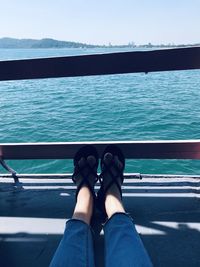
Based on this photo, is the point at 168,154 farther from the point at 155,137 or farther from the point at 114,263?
the point at 155,137

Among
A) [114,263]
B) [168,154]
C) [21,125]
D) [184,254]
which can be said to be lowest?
[21,125]

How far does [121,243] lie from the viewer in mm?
1562

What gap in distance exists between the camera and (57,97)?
75.4 feet

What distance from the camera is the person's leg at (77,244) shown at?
57.1 inches

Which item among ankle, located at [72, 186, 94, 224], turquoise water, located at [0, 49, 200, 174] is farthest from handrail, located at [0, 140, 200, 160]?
turquoise water, located at [0, 49, 200, 174]

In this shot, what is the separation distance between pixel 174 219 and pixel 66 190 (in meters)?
1.00

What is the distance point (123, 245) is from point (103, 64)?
116cm

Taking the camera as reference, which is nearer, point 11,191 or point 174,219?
point 174,219

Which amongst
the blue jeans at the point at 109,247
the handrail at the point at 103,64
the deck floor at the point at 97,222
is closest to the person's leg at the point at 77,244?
the blue jeans at the point at 109,247

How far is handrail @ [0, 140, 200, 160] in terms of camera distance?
2410 mm

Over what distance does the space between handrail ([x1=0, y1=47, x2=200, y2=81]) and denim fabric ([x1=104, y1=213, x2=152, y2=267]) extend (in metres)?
0.98

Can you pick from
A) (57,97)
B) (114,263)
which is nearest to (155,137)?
(114,263)

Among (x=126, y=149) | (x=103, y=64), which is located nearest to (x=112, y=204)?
(x=126, y=149)

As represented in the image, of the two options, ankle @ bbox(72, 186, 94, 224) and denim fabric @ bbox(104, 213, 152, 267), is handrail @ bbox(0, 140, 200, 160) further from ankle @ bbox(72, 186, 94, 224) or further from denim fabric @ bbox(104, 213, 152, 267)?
denim fabric @ bbox(104, 213, 152, 267)
